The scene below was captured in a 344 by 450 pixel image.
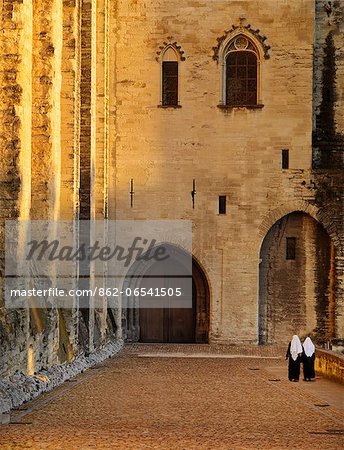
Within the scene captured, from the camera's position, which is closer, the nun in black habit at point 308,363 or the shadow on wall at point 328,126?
the nun in black habit at point 308,363

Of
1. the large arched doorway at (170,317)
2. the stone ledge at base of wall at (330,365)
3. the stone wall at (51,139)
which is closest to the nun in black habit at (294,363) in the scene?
the stone ledge at base of wall at (330,365)

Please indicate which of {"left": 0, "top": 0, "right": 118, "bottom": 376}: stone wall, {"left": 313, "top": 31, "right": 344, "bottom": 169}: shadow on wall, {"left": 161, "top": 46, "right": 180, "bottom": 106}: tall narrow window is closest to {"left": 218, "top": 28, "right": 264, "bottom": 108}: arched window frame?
{"left": 161, "top": 46, "right": 180, "bottom": 106}: tall narrow window

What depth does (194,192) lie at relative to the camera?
2753 cm

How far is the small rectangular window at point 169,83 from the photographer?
1091 inches

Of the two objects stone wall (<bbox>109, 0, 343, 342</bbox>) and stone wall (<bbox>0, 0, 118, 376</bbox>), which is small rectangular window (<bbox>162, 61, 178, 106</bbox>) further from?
stone wall (<bbox>0, 0, 118, 376</bbox>)

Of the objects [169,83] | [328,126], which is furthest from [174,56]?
[328,126]

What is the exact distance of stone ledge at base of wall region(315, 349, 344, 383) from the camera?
18.6 meters

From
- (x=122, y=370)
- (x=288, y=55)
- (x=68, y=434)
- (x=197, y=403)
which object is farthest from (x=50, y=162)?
(x=288, y=55)

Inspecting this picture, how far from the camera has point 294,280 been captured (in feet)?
91.5

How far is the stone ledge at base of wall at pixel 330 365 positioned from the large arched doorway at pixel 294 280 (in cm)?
672

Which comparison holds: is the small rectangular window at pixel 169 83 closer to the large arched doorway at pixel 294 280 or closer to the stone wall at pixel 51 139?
the stone wall at pixel 51 139

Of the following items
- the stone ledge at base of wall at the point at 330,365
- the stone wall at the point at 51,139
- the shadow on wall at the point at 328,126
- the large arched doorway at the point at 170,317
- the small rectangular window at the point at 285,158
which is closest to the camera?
the stone wall at the point at 51,139

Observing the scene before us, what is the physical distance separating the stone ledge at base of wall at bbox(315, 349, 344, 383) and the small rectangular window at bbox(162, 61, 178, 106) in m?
9.06

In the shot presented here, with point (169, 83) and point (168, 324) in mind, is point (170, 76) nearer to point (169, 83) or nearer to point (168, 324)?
point (169, 83)
